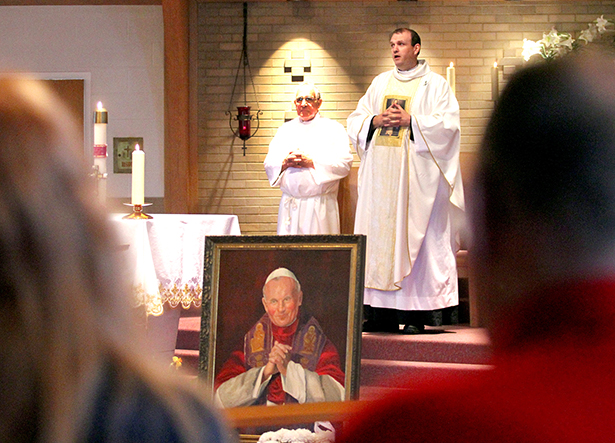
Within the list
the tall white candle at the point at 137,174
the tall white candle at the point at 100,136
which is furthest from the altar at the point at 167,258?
the tall white candle at the point at 100,136

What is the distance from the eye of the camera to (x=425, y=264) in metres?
4.80

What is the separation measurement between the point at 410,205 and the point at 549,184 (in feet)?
13.9

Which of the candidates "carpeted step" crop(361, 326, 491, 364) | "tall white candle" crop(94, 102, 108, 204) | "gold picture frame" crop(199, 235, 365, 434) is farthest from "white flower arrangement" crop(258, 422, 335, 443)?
"carpeted step" crop(361, 326, 491, 364)

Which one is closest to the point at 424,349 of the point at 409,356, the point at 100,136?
the point at 409,356

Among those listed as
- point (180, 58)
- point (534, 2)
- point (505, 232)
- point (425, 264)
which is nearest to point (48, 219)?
→ point (505, 232)

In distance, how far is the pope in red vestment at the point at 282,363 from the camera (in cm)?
280

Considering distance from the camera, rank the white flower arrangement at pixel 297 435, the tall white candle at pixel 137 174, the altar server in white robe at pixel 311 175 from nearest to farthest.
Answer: the white flower arrangement at pixel 297 435 → the tall white candle at pixel 137 174 → the altar server in white robe at pixel 311 175

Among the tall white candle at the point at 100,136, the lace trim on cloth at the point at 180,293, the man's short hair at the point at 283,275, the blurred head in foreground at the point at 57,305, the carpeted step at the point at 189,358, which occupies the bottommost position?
the carpeted step at the point at 189,358

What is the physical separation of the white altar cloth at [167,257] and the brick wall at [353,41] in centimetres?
385

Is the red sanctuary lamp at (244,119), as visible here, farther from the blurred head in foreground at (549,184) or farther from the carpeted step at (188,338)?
the blurred head in foreground at (549,184)

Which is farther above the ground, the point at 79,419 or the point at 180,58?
the point at 180,58

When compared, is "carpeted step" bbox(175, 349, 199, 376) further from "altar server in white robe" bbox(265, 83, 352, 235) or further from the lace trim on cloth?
"altar server in white robe" bbox(265, 83, 352, 235)

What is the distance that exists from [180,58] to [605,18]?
4520 mm

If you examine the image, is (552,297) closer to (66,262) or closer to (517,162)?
(517,162)
